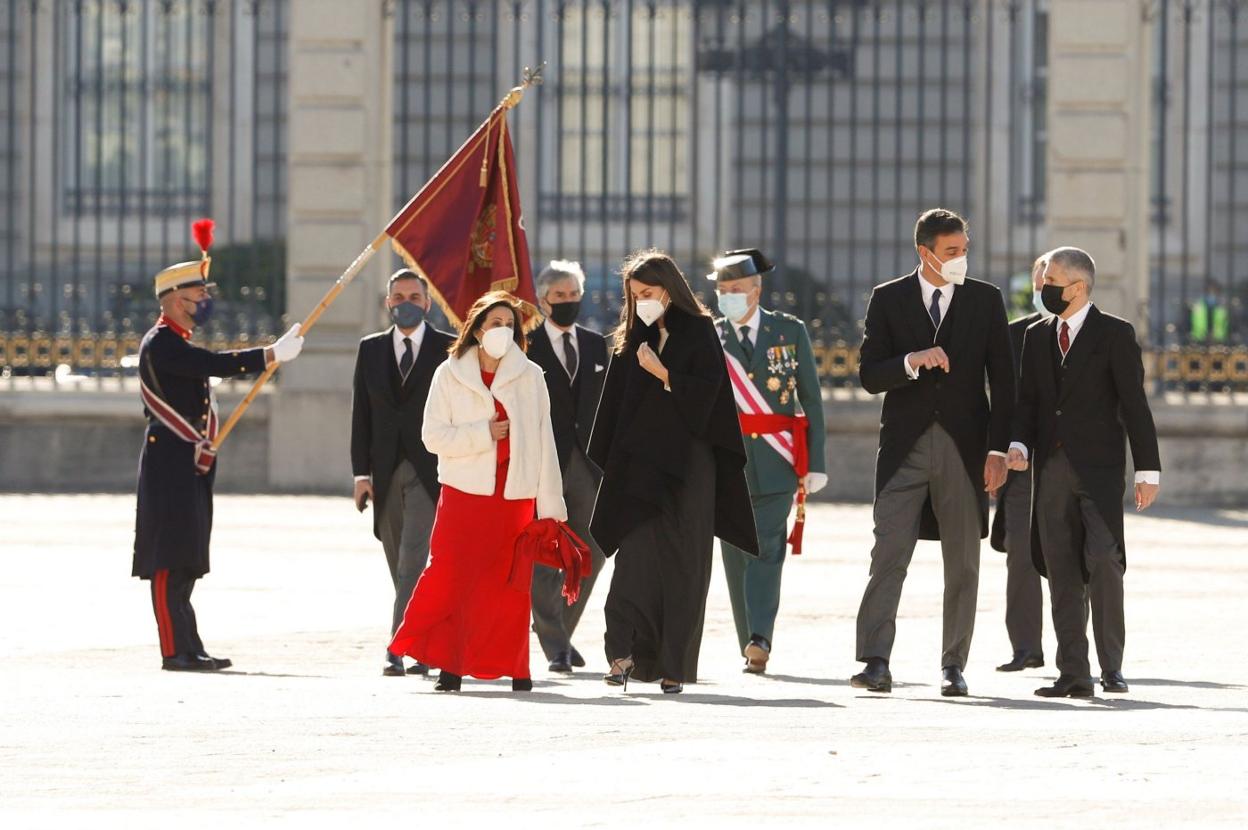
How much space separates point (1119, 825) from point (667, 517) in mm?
3480

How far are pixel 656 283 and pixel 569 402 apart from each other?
1381 mm

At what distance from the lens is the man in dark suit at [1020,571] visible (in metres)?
10.6

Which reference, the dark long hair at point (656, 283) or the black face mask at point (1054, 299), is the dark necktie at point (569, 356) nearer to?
the dark long hair at point (656, 283)

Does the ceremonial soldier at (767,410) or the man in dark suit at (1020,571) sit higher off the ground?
the ceremonial soldier at (767,410)

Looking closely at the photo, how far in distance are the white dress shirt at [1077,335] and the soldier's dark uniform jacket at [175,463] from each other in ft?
9.72

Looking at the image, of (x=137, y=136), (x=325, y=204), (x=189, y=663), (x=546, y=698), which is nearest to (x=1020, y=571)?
(x=546, y=698)

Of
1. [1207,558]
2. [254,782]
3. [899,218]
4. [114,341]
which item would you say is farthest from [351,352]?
[254,782]

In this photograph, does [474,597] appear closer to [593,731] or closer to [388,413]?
[388,413]

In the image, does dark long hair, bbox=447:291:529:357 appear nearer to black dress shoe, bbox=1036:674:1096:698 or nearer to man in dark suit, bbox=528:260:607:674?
man in dark suit, bbox=528:260:607:674

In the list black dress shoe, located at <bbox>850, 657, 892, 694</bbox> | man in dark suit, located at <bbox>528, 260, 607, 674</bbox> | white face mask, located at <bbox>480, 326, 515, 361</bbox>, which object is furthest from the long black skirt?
man in dark suit, located at <bbox>528, 260, 607, 674</bbox>

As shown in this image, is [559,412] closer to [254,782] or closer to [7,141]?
[254,782]

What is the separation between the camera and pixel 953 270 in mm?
9617

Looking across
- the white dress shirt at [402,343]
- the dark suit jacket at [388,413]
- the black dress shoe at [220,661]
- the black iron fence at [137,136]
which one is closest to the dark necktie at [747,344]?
the dark suit jacket at [388,413]

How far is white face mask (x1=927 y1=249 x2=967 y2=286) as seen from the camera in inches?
378
